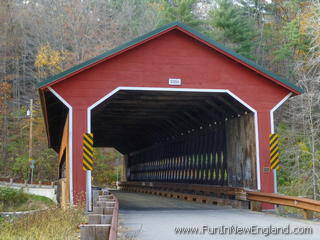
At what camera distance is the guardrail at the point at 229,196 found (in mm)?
10703

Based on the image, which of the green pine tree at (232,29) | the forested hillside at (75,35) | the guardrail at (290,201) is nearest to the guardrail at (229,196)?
the guardrail at (290,201)

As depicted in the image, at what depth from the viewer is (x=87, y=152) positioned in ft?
43.3

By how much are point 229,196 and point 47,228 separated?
964 cm

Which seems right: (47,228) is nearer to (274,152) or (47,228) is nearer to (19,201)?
(274,152)

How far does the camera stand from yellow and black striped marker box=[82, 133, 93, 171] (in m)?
13.1

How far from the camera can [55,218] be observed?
8820 mm

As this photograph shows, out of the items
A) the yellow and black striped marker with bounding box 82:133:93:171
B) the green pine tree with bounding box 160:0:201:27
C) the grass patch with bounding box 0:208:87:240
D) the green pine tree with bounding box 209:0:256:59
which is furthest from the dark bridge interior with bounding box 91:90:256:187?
the green pine tree with bounding box 160:0:201:27

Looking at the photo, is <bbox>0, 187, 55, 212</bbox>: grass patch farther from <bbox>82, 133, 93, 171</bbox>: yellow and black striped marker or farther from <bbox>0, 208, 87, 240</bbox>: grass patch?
<bbox>0, 208, 87, 240</bbox>: grass patch

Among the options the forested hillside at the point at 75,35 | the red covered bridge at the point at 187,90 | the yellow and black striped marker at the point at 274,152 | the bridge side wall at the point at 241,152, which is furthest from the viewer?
the forested hillside at the point at 75,35

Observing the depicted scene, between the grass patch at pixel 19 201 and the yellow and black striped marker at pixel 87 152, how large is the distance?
21.8 meters

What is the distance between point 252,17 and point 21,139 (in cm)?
2618

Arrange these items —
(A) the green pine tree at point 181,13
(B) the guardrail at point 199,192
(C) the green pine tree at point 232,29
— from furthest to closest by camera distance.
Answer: (A) the green pine tree at point 181,13 → (C) the green pine tree at point 232,29 → (B) the guardrail at point 199,192

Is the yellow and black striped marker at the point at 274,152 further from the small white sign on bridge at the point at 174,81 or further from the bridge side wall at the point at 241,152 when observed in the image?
the small white sign on bridge at the point at 174,81

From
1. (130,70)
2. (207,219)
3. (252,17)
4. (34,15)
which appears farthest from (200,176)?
(34,15)
